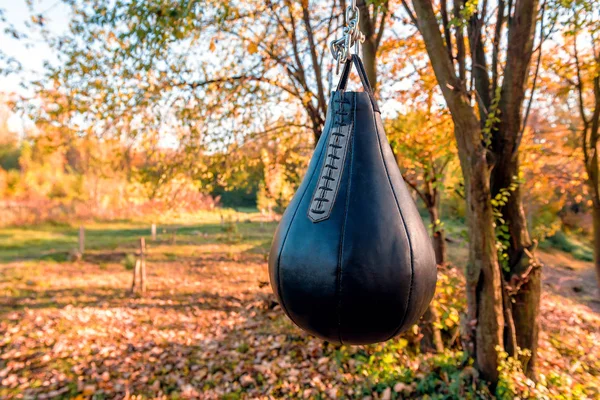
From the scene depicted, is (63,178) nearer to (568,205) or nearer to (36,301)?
(36,301)

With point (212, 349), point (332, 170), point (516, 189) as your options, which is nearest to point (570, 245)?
point (516, 189)

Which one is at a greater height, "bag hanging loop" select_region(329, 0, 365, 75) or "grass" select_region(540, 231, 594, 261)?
"bag hanging loop" select_region(329, 0, 365, 75)

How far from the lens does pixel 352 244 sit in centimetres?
107

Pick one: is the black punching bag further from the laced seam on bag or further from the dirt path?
the dirt path

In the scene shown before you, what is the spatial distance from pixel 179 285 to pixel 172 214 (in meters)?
2.70

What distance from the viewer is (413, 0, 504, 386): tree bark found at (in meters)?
2.96

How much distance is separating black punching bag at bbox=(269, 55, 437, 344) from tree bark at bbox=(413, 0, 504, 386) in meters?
2.06

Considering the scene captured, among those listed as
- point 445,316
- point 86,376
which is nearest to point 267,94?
point 445,316

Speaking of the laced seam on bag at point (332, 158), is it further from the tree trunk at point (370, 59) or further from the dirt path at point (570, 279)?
the dirt path at point (570, 279)

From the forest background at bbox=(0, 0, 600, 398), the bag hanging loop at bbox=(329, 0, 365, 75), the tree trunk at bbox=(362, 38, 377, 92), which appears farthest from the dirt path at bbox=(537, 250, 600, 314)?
the bag hanging loop at bbox=(329, 0, 365, 75)

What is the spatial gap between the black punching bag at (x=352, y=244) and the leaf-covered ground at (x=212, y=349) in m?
2.65

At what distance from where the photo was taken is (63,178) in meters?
22.2

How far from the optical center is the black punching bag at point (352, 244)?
3.51 feet

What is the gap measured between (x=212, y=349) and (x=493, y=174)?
4103mm
